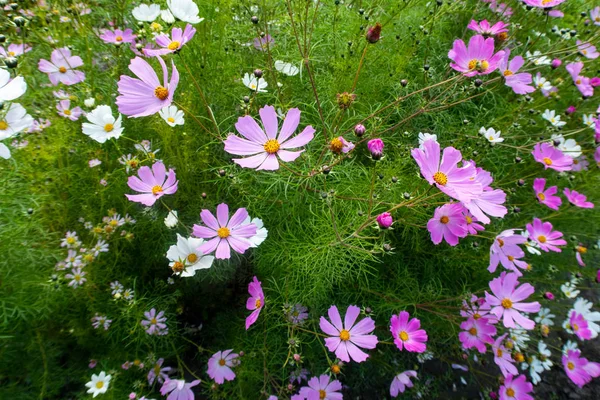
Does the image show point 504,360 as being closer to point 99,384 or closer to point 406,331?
point 406,331

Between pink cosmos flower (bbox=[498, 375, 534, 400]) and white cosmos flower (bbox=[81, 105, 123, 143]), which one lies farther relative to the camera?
pink cosmos flower (bbox=[498, 375, 534, 400])

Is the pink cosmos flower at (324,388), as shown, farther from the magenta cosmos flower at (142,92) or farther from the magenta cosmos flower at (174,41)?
the magenta cosmos flower at (174,41)

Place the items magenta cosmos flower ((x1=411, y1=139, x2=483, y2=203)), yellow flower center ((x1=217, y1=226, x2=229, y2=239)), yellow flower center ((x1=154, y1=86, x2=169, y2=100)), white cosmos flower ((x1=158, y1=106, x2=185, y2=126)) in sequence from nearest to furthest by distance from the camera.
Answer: magenta cosmos flower ((x1=411, y1=139, x2=483, y2=203)) < yellow flower center ((x1=154, y1=86, x2=169, y2=100)) < yellow flower center ((x1=217, y1=226, x2=229, y2=239)) < white cosmos flower ((x1=158, y1=106, x2=185, y2=126))

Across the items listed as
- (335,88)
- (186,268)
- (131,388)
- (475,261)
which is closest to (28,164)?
(186,268)

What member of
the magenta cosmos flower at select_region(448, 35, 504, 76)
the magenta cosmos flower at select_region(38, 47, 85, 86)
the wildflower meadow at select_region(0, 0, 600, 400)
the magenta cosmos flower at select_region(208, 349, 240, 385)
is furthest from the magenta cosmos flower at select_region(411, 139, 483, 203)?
the magenta cosmos flower at select_region(38, 47, 85, 86)

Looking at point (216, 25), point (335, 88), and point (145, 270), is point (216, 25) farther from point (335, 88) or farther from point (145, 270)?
point (145, 270)

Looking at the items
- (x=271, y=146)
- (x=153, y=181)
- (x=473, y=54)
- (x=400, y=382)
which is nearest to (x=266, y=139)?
(x=271, y=146)

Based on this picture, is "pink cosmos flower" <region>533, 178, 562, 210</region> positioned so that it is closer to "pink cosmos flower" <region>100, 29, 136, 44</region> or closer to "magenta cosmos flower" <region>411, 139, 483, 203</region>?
"magenta cosmos flower" <region>411, 139, 483, 203</region>
